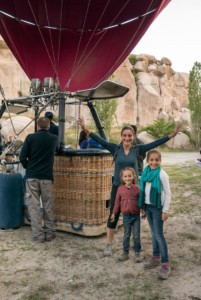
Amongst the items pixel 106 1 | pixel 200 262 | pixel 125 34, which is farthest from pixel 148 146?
pixel 125 34

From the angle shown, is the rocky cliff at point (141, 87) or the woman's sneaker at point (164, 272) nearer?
the woman's sneaker at point (164, 272)

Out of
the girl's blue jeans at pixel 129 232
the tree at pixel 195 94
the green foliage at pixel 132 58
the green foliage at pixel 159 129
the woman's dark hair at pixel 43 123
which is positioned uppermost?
the green foliage at pixel 132 58

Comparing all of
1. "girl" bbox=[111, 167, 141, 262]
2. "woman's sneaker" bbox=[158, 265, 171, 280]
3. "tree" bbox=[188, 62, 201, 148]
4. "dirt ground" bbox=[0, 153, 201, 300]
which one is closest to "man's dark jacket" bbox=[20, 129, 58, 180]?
"dirt ground" bbox=[0, 153, 201, 300]

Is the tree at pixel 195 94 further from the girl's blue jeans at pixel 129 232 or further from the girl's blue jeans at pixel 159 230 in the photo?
the girl's blue jeans at pixel 159 230

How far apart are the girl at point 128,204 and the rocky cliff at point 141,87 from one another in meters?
32.3

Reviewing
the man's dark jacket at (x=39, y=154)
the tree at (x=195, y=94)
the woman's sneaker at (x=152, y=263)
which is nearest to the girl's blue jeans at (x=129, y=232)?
the woman's sneaker at (x=152, y=263)

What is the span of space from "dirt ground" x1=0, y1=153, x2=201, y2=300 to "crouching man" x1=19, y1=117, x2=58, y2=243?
0.22 meters

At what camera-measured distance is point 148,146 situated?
3891mm

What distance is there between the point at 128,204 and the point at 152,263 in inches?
26.2

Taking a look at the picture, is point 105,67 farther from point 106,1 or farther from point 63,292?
point 63,292

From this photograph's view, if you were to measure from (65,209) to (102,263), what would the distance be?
1.29 m

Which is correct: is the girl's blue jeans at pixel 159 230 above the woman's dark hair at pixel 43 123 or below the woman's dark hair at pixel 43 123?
below

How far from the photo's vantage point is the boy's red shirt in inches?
146

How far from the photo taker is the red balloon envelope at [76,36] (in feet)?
24.0
